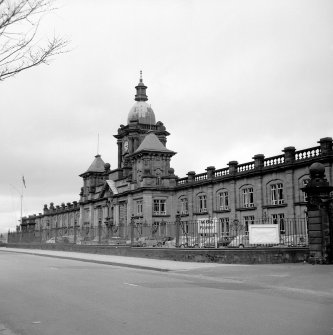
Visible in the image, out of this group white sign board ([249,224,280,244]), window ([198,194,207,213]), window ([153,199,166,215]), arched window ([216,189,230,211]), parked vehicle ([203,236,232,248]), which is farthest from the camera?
window ([153,199,166,215])

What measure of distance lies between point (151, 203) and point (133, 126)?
1765cm

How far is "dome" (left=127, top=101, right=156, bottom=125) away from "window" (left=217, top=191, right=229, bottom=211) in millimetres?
26189

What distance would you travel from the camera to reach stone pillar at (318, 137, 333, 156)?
39312 mm

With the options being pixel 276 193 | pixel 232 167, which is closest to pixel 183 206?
pixel 232 167

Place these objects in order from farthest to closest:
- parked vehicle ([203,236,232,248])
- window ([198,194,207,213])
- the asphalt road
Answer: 1. window ([198,194,207,213])
2. parked vehicle ([203,236,232,248])
3. the asphalt road

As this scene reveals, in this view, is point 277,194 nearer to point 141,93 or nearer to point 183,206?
point 183,206

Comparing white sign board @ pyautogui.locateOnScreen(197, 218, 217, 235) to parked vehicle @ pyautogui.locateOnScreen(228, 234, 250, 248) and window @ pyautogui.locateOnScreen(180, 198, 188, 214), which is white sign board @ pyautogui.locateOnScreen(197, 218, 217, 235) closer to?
parked vehicle @ pyautogui.locateOnScreen(228, 234, 250, 248)

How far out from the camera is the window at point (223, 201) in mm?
53531

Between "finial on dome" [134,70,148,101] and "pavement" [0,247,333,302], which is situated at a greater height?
"finial on dome" [134,70,148,101]

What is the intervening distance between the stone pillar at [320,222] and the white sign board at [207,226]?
23.8 feet

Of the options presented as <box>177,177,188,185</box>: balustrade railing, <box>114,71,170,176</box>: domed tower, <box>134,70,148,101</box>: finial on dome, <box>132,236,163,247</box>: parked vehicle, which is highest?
<box>134,70,148,101</box>: finial on dome

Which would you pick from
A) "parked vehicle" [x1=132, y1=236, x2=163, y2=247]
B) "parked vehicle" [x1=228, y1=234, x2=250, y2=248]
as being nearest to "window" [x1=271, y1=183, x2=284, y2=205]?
"parked vehicle" [x1=132, y1=236, x2=163, y2=247]

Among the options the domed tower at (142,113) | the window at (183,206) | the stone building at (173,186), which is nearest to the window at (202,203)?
the stone building at (173,186)

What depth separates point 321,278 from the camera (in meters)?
15.8
